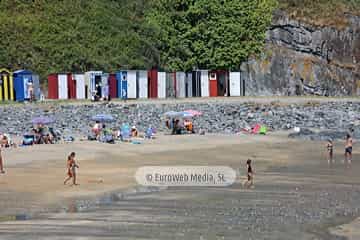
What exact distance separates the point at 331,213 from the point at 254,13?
1695 inches

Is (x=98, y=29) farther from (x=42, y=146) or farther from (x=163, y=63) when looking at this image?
(x=42, y=146)

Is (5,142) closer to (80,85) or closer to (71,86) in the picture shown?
(80,85)

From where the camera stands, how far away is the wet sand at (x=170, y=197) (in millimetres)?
19609

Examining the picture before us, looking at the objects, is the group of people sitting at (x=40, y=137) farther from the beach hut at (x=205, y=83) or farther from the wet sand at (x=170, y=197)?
the beach hut at (x=205, y=83)

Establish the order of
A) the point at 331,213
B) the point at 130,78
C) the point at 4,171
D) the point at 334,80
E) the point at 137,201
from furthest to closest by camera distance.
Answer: the point at 334,80
the point at 130,78
the point at 4,171
the point at 137,201
the point at 331,213

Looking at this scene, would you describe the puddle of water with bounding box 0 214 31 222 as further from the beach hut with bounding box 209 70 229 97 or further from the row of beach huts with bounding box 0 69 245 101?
Result: the beach hut with bounding box 209 70 229 97

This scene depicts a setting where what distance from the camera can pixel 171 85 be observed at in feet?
194

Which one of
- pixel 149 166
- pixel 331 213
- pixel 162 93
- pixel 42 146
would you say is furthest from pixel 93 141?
pixel 162 93

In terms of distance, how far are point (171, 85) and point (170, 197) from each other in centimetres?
3516

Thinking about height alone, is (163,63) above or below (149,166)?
above

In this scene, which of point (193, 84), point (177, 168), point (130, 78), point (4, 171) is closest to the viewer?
point (4, 171)

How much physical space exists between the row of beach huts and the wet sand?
57.7ft

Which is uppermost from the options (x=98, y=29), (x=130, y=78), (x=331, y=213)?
(x=98, y=29)

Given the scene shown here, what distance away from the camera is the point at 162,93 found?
190 ft
